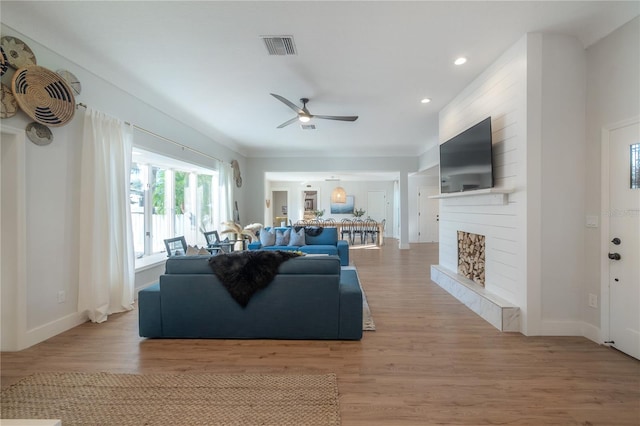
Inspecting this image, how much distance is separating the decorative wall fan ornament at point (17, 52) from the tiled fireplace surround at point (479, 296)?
531 cm

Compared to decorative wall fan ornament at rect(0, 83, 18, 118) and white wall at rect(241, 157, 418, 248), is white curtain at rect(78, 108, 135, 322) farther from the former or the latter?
white wall at rect(241, 157, 418, 248)

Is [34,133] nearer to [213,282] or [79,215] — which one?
[79,215]

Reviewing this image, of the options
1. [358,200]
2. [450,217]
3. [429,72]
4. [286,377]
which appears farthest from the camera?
[358,200]

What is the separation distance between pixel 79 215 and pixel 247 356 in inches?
100

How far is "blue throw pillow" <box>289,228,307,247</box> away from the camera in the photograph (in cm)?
630

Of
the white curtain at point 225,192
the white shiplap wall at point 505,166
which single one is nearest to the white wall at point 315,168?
the white curtain at point 225,192

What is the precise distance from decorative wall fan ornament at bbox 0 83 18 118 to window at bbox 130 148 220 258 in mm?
1744

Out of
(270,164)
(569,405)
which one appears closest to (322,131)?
(270,164)

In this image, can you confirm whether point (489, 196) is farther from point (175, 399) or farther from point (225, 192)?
point (225, 192)

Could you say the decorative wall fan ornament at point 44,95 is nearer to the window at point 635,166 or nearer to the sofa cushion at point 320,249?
the sofa cushion at point 320,249

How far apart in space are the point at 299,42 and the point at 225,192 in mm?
4762

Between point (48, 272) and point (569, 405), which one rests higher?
point (48, 272)

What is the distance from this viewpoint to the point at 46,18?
2543mm

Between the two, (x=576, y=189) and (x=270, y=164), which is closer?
(x=576, y=189)
